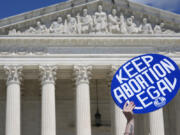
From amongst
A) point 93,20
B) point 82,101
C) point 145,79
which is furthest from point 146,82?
point 93,20

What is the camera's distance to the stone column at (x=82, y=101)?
4075 centimetres

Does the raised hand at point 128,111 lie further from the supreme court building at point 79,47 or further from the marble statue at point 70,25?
the marble statue at point 70,25

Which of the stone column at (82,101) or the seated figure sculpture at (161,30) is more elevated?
the seated figure sculpture at (161,30)

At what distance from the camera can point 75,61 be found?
42.2 m

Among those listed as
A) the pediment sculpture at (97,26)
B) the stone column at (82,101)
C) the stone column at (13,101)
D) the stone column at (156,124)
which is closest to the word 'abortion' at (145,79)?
the stone column at (82,101)

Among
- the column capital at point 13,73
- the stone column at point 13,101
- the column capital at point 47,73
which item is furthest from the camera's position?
the column capital at point 47,73

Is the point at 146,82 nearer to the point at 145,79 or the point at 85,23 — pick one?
the point at 145,79

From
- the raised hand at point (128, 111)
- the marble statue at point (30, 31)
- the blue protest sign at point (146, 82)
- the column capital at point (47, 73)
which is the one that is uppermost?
the marble statue at point (30, 31)

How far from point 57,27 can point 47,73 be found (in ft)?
12.3

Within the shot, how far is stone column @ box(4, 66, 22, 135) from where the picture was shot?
1593 inches

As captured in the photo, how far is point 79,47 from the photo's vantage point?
42594 millimetres

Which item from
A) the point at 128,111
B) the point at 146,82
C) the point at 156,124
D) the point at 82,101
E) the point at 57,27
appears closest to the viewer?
the point at 128,111

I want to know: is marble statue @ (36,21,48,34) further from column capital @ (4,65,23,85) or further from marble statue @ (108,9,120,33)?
marble statue @ (108,9,120,33)

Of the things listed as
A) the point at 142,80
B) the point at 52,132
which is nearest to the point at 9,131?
Result: the point at 52,132
